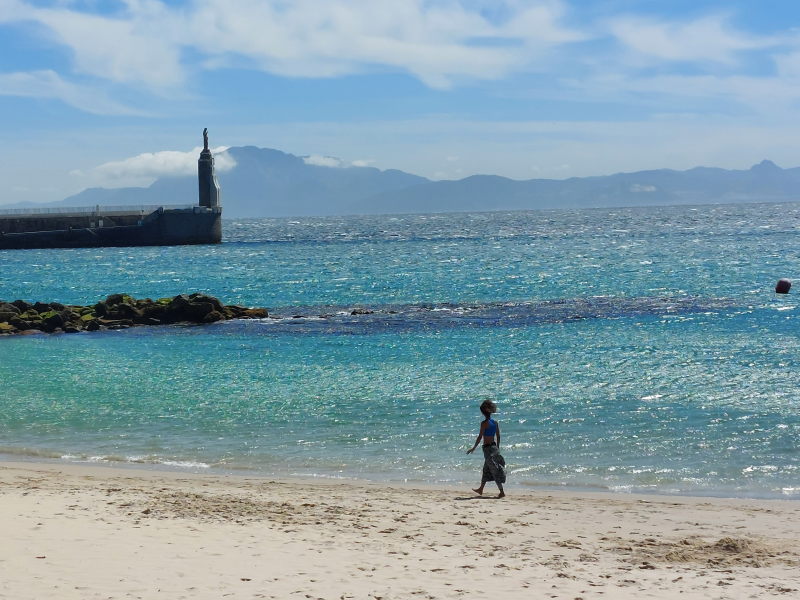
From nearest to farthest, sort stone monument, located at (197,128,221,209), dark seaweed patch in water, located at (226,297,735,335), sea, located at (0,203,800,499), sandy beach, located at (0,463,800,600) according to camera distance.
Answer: sandy beach, located at (0,463,800,600) < sea, located at (0,203,800,499) < dark seaweed patch in water, located at (226,297,735,335) < stone monument, located at (197,128,221,209)

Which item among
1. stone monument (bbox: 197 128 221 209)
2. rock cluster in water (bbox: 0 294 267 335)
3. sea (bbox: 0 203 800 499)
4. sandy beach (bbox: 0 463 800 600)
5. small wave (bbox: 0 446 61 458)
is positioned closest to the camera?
sandy beach (bbox: 0 463 800 600)

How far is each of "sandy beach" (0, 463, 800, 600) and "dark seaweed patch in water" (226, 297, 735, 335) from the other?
2095cm

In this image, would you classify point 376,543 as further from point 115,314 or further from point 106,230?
point 106,230

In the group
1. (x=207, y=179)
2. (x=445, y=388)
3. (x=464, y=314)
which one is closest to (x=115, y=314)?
(x=464, y=314)

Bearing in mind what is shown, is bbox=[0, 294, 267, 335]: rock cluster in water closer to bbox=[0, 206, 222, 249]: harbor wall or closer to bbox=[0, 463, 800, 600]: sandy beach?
bbox=[0, 463, 800, 600]: sandy beach

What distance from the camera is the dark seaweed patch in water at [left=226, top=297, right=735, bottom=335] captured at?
3553 cm

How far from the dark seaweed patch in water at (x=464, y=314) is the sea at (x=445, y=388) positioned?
144mm

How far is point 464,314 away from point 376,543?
1133 inches

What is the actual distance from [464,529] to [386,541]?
3.58ft

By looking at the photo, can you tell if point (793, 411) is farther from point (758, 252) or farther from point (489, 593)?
point (758, 252)

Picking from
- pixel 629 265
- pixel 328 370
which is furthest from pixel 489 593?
pixel 629 265

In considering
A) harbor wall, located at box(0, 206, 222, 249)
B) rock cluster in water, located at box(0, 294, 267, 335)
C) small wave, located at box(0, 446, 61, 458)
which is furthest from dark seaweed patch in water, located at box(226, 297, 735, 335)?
Answer: harbor wall, located at box(0, 206, 222, 249)

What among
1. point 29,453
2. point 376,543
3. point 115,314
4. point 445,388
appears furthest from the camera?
point 115,314

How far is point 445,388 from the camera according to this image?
22.5 m
